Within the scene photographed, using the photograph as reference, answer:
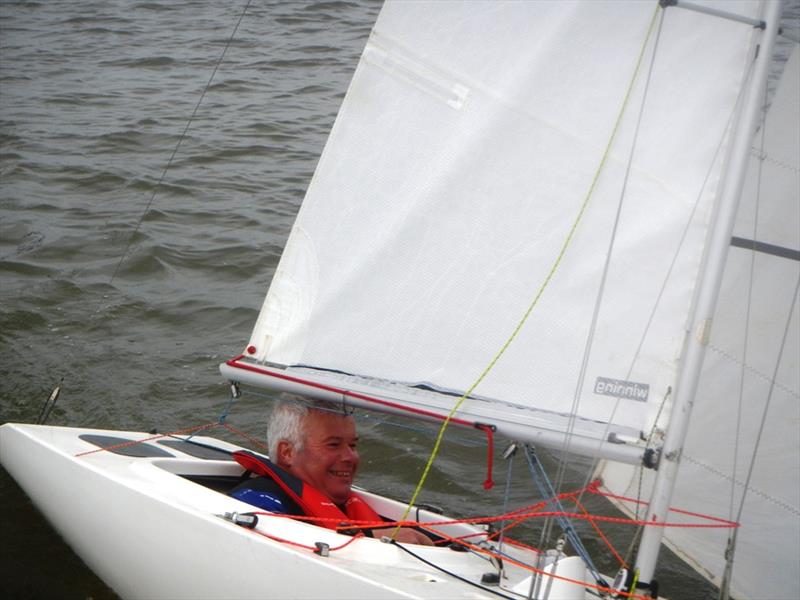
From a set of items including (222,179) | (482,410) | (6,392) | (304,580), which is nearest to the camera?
(304,580)

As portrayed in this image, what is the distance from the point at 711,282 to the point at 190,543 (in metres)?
1.55

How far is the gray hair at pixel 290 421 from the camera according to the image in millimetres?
3229

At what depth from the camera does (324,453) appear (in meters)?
3.21

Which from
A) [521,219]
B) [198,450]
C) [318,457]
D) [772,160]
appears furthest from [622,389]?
[198,450]

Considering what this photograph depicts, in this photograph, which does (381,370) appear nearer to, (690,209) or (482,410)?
(482,410)

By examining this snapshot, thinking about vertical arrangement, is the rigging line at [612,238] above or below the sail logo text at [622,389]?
above

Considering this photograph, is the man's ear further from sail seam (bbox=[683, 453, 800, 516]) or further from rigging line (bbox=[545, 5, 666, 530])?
sail seam (bbox=[683, 453, 800, 516])

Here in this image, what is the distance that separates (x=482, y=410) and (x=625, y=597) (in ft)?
2.03

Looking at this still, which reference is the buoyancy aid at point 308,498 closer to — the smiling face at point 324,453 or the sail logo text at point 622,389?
the smiling face at point 324,453

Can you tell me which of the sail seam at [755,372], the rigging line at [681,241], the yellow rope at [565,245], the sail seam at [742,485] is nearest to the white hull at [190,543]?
the yellow rope at [565,245]

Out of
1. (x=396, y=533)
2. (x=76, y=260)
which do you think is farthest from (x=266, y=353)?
(x=76, y=260)

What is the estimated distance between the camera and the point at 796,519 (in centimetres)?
313

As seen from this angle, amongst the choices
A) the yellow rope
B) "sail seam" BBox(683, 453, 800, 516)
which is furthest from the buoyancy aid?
"sail seam" BBox(683, 453, 800, 516)

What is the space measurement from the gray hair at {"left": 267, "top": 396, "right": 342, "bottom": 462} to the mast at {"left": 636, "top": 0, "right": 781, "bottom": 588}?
106 cm
